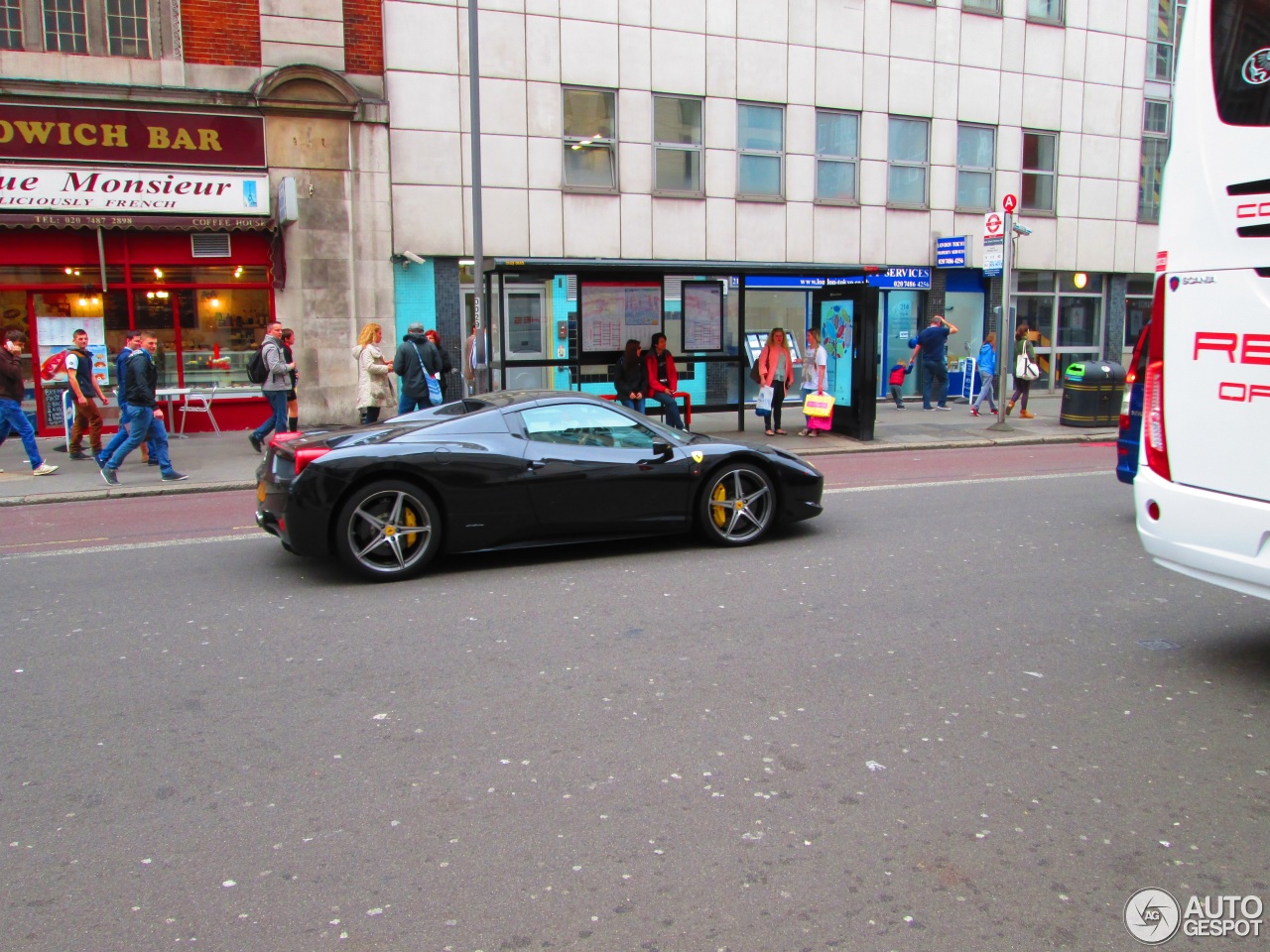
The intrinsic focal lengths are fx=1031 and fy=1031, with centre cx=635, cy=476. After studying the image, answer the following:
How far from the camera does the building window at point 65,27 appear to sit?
15812mm

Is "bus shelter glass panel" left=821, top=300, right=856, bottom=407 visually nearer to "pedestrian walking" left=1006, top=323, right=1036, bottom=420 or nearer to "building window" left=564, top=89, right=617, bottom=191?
"pedestrian walking" left=1006, top=323, right=1036, bottom=420

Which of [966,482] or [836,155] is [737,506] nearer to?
[966,482]

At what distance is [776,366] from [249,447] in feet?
26.3

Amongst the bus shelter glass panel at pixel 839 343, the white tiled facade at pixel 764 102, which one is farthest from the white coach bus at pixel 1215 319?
the white tiled facade at pixel 764 102

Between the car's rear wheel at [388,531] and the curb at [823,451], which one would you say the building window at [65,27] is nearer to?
the curb at [823,451]

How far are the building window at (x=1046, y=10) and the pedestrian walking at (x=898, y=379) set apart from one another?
26.8 feet

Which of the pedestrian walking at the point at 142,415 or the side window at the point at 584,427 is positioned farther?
the pedestrian walking at the point at 142,415

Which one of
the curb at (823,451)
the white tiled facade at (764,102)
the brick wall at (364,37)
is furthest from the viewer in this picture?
the white tiled facade at (764,102)

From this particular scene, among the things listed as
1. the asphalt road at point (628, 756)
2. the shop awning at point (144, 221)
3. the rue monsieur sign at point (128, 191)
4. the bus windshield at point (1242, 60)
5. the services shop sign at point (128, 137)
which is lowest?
the asphalt road at point (628, 756)

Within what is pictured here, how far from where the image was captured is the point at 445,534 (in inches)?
291

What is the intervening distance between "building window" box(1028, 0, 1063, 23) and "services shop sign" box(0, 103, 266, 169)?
16640 millimetres

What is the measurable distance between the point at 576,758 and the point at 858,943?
1514 millimetres

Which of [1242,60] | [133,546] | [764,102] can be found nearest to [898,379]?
[764,102]

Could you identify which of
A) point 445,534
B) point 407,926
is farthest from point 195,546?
point 407,926
